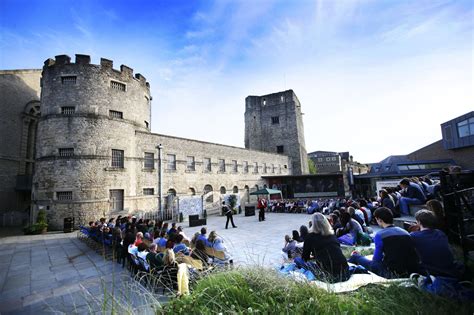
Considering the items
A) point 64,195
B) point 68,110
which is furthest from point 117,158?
point 68,110

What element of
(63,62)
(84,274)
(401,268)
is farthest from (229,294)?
(63,62)

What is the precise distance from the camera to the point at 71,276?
20.6ft

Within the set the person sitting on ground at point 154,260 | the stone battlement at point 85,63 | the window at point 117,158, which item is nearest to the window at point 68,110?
the stone battlement at point 85,63

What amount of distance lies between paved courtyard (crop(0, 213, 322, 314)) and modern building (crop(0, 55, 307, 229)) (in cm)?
427

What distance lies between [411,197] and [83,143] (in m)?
18.8

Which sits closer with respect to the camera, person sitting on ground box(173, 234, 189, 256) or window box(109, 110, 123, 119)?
person sitting on ground box(173, 234, 189, 256)

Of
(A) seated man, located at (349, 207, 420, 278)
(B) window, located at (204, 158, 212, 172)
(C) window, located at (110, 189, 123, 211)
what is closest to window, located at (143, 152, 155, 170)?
(C) window, located at (110, 189, 123, 211)

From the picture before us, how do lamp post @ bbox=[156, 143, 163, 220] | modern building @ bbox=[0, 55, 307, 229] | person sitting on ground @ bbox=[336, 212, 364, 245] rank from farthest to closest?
lamp post @ bbox=[156, 143, 163, 220] → modern building @ bbox=[0, 55, 307, 229] → person sitting on ground @ bbox=[336, 212, 364, 245]

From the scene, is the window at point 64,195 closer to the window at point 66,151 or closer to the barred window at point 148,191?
the window at point 66,151

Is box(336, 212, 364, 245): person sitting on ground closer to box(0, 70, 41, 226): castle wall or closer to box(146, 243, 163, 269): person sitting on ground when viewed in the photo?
box(146, 243, 163, 269): person sitting on ground

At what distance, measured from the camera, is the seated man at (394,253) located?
3.43 metres

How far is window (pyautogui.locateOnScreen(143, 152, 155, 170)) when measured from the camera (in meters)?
18.4

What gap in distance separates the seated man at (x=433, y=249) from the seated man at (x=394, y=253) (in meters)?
0.12

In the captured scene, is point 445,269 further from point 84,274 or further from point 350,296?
point 84,274
